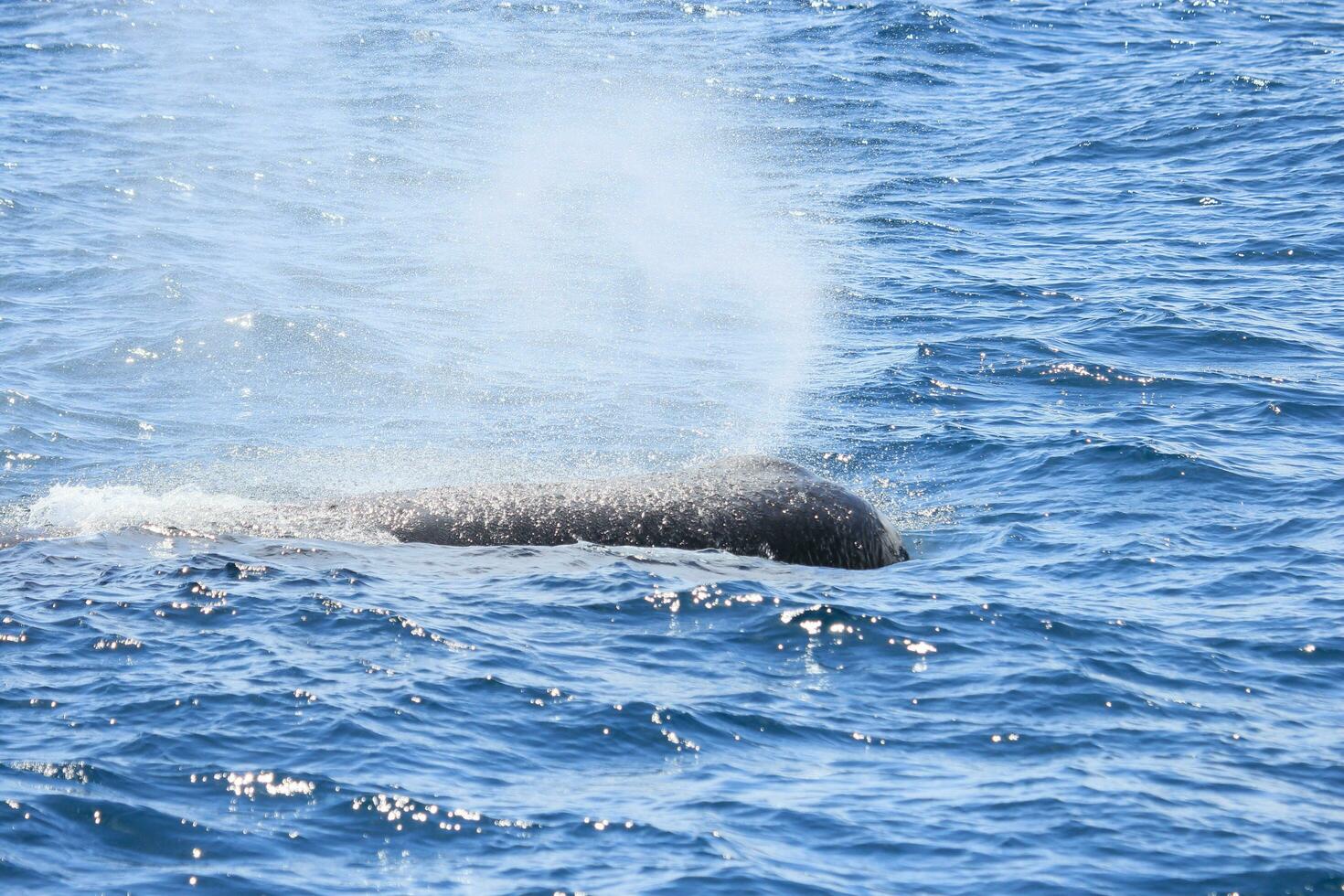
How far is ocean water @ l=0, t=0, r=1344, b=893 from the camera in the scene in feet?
33.8

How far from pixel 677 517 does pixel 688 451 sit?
4.26 meters

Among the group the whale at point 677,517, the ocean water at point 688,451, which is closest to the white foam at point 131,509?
the ocean water at point 688,451

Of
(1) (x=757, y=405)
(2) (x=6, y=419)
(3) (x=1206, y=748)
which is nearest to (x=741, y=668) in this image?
(3) (x=1206, y=748)

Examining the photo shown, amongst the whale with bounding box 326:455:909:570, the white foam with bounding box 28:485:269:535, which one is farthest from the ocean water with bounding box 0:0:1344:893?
the whale with bounding box 326:455:909:570

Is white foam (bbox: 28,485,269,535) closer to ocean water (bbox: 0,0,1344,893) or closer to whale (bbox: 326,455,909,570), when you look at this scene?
ocean water (bbox: 0,0,1344,893)

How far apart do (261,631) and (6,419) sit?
9.09 meters

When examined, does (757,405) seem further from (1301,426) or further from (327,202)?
(327,202)

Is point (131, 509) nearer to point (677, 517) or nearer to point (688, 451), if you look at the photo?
point (677, 517)

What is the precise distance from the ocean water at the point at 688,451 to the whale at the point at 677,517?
0.31 metres

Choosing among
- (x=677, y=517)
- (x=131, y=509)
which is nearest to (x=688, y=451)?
(x=677, y=517)

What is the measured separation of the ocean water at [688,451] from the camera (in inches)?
405

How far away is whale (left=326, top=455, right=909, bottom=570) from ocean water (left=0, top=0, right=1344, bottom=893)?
1.02ft

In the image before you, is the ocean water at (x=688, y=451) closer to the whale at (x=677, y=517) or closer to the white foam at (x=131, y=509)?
the white foam at (x=131, y=509)

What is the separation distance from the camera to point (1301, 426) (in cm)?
1906
